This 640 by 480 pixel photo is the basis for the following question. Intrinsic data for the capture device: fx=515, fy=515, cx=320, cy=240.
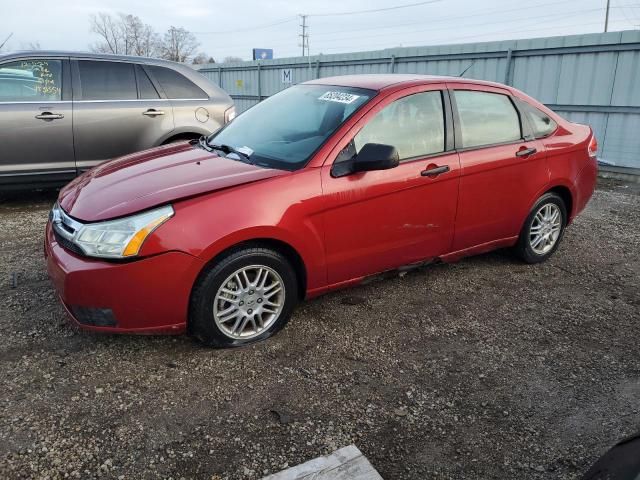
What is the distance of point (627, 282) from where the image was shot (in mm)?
4418

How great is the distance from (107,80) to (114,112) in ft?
1.38

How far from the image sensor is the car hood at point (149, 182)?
2.90 m

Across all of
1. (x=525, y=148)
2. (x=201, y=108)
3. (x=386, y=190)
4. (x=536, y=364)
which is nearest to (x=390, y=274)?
(x=386, y=190)

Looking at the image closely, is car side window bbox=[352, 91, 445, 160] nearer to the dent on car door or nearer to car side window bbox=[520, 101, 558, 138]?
the dent on car door

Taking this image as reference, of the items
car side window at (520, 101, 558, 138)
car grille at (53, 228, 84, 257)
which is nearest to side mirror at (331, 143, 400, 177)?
car grille at (53, 228, 84, 257)

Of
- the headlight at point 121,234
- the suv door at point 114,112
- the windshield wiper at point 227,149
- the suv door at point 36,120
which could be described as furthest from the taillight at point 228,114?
the headlight at point 121,234

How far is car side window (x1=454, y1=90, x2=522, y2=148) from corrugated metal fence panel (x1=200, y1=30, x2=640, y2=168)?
4.74m

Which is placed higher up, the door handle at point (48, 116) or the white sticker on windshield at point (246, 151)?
the door handle at point (48, 116)

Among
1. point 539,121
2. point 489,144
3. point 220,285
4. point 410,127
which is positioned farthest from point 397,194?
point 539,121

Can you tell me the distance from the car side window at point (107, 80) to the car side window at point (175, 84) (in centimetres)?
31

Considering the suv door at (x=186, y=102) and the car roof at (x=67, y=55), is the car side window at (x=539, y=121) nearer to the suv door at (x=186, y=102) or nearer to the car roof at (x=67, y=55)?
the suv door at (x=186, y=102)

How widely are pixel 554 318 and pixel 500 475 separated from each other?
70.5 inches

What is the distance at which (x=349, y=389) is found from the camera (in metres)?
2.84

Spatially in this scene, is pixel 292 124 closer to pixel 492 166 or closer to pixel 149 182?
pixel 149 182
